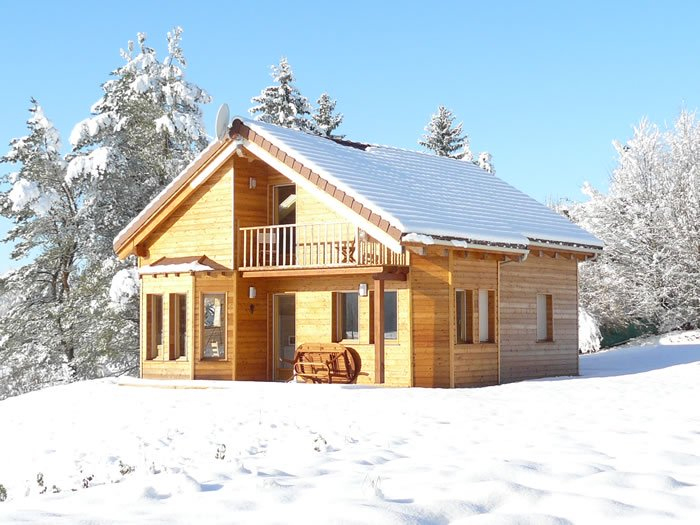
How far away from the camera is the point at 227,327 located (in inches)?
831

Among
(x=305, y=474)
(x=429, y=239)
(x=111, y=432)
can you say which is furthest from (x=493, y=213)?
(x=305, y=474)

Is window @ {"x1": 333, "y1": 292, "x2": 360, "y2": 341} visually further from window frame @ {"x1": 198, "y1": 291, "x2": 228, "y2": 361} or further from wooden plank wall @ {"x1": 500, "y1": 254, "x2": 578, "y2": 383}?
wooden plank wall @ {"x1": 500, "y1": 254, "x2": 578, "y2": 383}

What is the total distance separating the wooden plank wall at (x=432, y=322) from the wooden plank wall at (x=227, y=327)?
4611mm

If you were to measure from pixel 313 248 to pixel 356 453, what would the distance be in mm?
11626

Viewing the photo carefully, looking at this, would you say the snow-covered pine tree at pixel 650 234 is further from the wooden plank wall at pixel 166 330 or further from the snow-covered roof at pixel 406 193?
the wooden plank wall at pixel 166 330

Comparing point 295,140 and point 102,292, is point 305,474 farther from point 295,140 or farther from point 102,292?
point 102,292

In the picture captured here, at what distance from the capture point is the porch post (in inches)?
725

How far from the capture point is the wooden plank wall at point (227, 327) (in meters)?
21.1

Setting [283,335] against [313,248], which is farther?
[283,335]

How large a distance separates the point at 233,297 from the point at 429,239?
5.60 meters

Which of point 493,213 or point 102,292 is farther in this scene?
point 102,292

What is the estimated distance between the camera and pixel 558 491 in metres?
6.84

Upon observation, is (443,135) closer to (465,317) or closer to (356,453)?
(465,317)

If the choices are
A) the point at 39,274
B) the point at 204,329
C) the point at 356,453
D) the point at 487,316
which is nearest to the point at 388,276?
the point at 487,316
